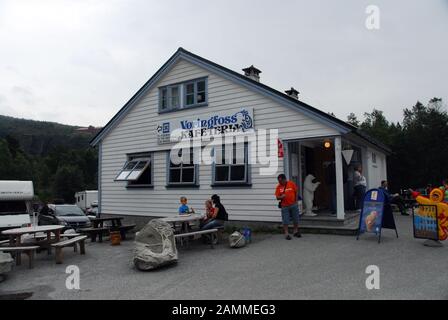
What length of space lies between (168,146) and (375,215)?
7.94 m

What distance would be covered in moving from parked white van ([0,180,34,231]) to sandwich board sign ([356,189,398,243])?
38.6ft

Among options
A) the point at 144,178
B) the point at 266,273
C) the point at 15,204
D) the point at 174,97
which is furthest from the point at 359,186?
the point at 15,204

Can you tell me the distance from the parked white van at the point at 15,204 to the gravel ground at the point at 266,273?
4.96m

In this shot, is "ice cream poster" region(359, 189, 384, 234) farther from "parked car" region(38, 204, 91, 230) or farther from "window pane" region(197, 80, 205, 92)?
"parked car" region(38, 204, 91, 230)

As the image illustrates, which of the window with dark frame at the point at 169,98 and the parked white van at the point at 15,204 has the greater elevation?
the window with dark frame at the point at 169,98

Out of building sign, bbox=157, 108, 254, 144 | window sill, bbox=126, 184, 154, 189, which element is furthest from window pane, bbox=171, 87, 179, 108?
window sill, bbox=126, 184, 154, 189

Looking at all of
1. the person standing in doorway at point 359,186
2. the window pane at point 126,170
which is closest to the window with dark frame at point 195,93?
the window pane at point 126,170

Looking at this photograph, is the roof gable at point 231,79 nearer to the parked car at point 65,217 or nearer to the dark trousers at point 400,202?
the parked car at point 65,217

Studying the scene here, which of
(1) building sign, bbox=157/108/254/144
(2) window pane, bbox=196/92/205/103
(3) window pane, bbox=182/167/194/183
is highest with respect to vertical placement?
(2) window pane, bbox=196/92/205/103

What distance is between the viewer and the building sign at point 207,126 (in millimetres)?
12047

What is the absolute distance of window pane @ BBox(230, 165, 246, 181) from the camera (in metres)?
12.0

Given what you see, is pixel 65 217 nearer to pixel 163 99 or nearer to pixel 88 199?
pixel 163 99
